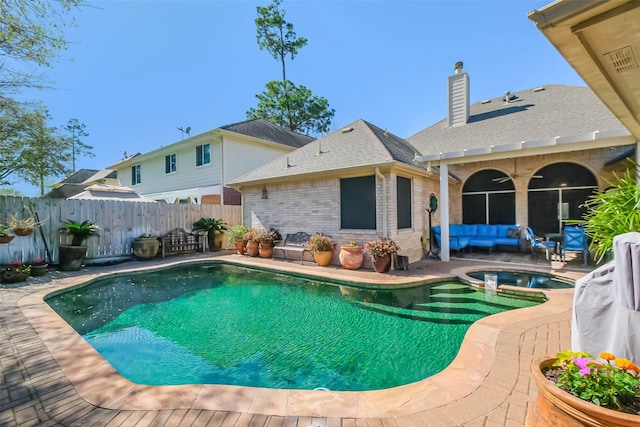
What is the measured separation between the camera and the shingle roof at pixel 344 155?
324 inches

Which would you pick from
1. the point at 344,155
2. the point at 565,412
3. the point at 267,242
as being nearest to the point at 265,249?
the point at 267,242

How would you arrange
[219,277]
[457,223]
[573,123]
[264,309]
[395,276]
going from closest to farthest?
[264,309], [395,276], [219,277], [573,123], [457,223]

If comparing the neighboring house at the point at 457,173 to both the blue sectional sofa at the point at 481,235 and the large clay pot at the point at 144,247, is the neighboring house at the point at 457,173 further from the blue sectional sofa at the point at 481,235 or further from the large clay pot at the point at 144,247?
the large clay pot at the point at 144,247

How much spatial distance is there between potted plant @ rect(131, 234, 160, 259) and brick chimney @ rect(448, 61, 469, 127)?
44.6 ft

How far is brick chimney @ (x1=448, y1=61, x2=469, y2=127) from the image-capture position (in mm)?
12547

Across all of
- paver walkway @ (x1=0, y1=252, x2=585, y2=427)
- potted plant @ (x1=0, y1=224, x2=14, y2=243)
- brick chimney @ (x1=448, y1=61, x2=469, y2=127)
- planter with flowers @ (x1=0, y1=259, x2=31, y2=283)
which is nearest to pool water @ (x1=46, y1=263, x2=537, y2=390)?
paver walkway @ (x1=0, y1=252, x2=585, y2=427)

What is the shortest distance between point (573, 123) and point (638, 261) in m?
9.64

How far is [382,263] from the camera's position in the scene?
741 centimetres

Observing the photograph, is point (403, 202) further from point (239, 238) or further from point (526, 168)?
point (239, 238)

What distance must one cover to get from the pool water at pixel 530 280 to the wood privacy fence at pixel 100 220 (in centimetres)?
1113

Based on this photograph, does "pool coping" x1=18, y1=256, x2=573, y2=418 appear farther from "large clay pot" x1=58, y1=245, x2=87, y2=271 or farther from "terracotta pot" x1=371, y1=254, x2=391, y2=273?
"large clay pot" x1=58, y1=245, x2=87, y2=271

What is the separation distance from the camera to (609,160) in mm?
9242

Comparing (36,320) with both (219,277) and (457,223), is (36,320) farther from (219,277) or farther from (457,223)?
(457,223)

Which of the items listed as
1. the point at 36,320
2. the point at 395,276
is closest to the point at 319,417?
the point at 36,320
